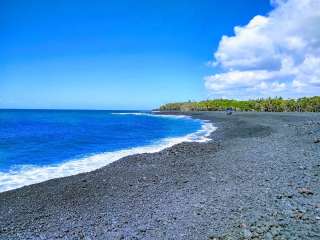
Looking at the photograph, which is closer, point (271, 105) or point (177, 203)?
point (177, 203)

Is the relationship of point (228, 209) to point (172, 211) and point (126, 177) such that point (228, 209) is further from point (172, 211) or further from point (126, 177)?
point (126, 177)

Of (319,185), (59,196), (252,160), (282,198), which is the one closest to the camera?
(282,198)

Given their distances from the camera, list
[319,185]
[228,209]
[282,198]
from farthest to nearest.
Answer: [319,185] < [282,198] < [228,209]

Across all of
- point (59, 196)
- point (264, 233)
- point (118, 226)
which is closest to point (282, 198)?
point (264, 233)

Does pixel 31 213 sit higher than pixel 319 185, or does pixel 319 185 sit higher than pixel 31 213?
pixel 319 185

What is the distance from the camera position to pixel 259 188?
472 inches

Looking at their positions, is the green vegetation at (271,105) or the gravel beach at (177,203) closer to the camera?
the gravel beach at (177,203)

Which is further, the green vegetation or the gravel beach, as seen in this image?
the green vegetation

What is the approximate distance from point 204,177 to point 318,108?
11764cm

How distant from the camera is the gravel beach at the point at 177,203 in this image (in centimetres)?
848

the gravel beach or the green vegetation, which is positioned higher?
the green vegetation

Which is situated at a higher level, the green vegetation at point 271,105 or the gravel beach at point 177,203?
the green vegetation at point 271,105

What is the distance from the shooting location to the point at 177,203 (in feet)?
Result: 35.6

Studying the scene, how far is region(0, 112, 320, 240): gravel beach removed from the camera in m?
8.48
